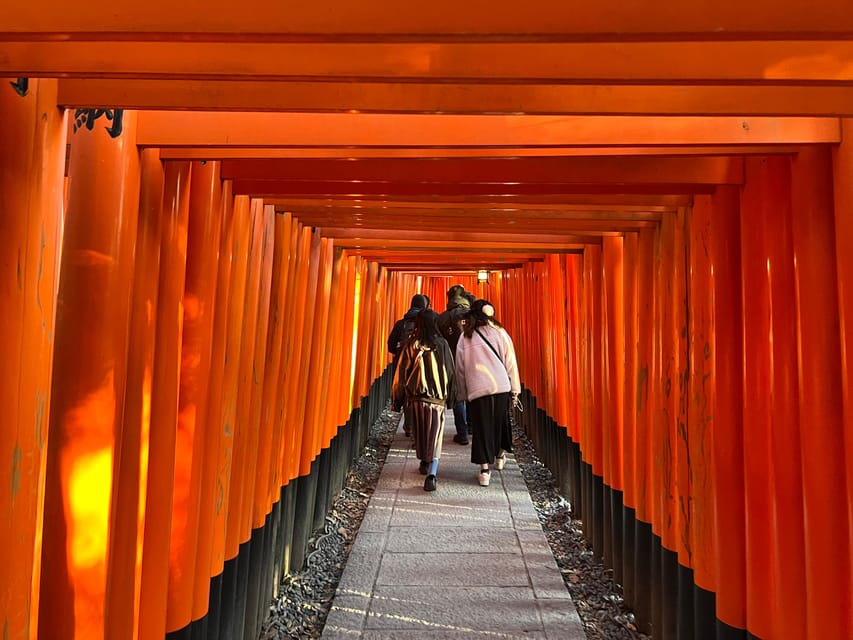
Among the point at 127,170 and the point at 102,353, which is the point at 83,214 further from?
the point at 102,353

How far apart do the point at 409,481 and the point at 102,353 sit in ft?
15.9

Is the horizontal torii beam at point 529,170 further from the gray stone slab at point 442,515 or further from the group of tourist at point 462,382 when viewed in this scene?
the group of tourist at point 462,382

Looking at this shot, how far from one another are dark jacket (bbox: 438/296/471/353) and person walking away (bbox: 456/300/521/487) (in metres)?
0.85

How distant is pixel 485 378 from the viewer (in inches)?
238

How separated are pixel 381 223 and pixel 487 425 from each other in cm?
295

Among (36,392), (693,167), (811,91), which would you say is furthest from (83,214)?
(693,167)

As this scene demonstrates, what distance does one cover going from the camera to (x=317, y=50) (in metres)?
1.12

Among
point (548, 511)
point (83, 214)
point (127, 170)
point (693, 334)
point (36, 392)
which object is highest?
point (127, 170)

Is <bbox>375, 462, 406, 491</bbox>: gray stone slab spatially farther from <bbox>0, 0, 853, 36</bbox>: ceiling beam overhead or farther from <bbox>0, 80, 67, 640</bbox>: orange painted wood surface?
<bbox>0, 0, 853, 36</bbox>: ceiling beam overhead

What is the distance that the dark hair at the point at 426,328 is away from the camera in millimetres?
5984

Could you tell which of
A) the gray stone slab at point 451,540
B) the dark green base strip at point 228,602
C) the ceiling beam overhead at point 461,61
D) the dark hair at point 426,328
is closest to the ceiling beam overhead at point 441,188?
the ceiling beam overhead at point 461,61

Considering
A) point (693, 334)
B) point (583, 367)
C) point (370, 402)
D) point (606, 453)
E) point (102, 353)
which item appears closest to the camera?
point (102, 353)

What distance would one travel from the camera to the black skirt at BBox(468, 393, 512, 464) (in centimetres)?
603

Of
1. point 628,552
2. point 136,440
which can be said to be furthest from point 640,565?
point 136,440
